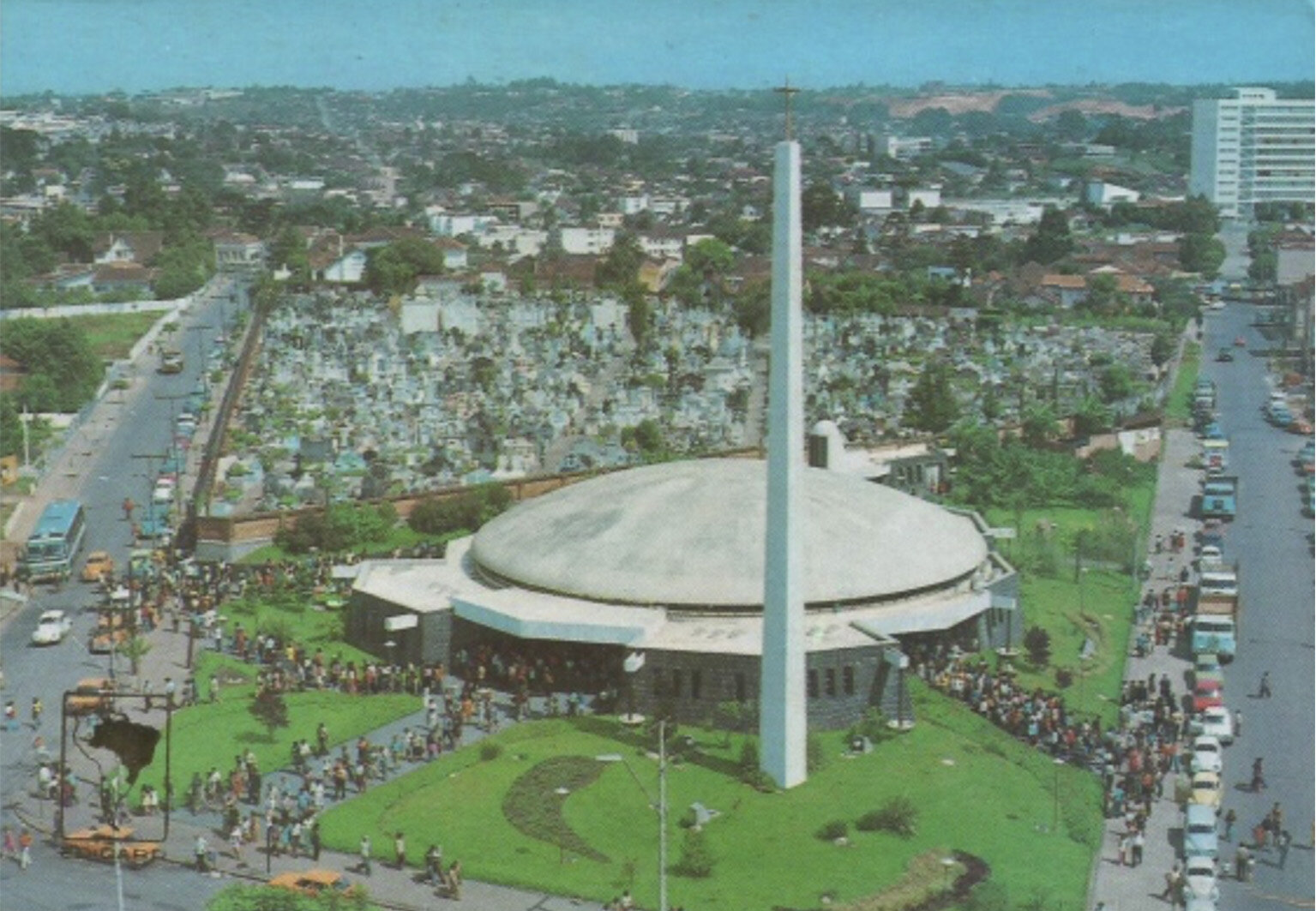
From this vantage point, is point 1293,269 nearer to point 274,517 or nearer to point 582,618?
point 274,517

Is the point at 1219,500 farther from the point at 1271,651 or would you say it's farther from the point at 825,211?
the point at 825,211

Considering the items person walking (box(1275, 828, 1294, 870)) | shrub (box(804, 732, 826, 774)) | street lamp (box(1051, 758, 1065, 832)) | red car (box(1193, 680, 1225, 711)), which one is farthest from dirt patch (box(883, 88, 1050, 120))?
person walking (box(1275, 828, 1294, 870))

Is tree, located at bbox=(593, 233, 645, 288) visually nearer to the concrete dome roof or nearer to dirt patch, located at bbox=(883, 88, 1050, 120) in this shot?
the concrete dome roof

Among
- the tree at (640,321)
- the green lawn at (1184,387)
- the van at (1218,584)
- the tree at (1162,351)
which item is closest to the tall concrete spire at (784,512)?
the van at (1218,584)

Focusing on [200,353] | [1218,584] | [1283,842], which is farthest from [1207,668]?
[200,353]

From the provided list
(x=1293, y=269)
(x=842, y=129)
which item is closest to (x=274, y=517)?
(x=1293, y=269)

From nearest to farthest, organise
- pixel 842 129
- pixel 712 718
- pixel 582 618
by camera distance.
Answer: pixel 712 718, pixel 582 618, pixel 842 129
